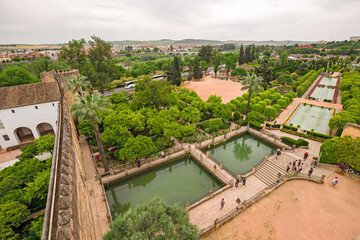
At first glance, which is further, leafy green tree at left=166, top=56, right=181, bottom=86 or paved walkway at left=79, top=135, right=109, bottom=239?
leafy green tree at left=166, top=56, right=181, bottom=86

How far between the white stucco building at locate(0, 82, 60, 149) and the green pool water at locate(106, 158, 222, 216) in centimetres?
1872

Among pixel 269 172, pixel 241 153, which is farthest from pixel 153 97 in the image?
pixel 269 172

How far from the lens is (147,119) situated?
97.2ft

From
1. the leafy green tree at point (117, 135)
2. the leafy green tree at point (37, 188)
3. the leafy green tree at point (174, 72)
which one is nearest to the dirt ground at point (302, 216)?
the leafy green tree at point (37, 188)

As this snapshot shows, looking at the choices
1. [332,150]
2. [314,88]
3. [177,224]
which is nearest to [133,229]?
[177,224]

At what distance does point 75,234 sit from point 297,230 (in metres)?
18.1

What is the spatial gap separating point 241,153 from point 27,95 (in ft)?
122

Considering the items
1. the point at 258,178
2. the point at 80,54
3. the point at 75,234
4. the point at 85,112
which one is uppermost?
the point at 80,54

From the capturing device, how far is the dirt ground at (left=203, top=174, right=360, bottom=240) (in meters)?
15.4

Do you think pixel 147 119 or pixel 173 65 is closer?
pixel 147 119

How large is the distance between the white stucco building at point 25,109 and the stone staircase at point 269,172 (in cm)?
3436

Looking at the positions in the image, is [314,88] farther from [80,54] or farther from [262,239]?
[80,54]

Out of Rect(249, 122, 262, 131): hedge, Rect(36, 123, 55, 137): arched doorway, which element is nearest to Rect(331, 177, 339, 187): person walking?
Rect(249, 122, 262, 131): hedge

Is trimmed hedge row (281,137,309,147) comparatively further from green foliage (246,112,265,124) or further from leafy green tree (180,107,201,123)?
leafy green tree (180,107,201,123)
